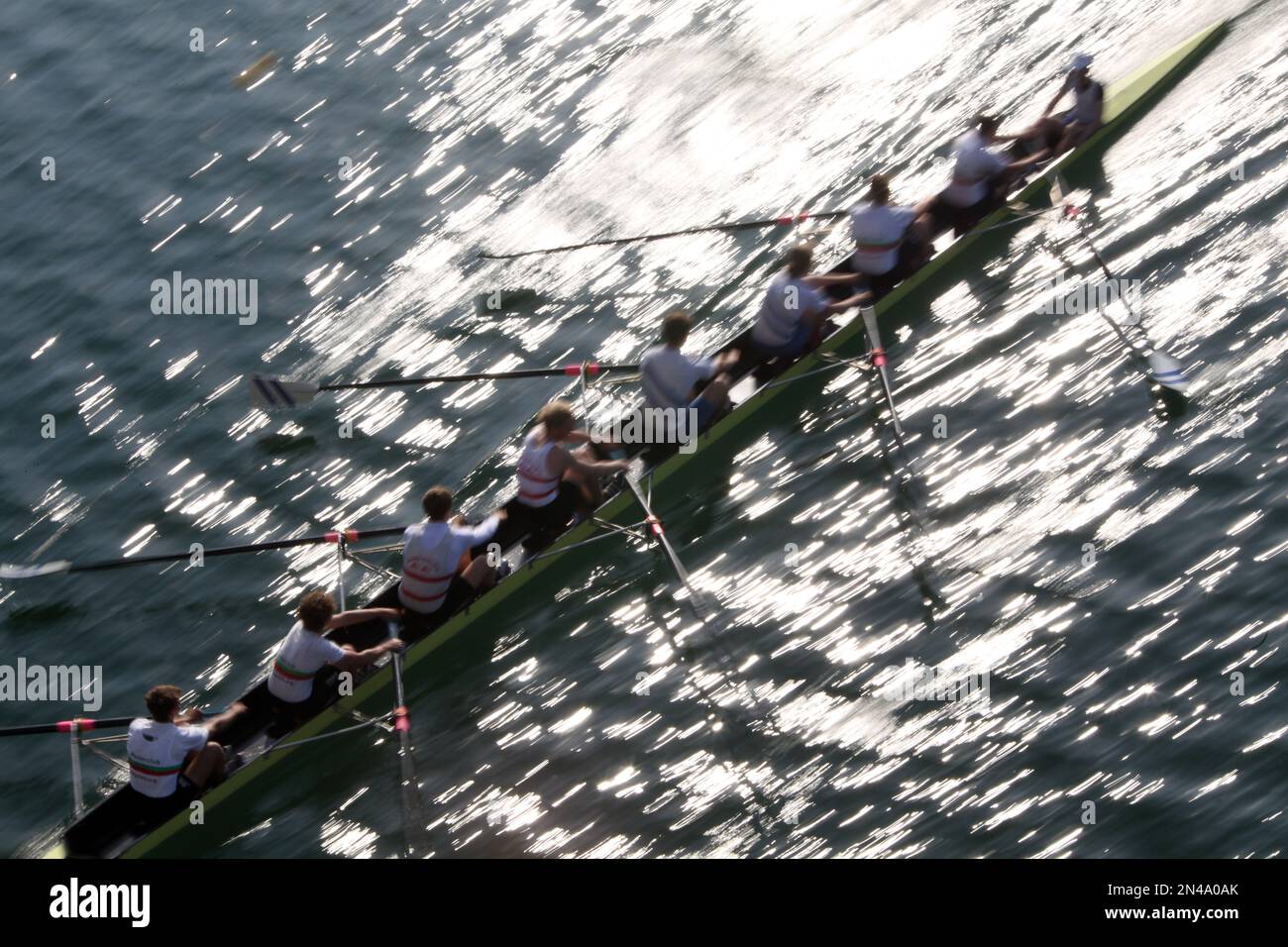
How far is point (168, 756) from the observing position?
47.5ft

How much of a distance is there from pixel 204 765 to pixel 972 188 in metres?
12.0

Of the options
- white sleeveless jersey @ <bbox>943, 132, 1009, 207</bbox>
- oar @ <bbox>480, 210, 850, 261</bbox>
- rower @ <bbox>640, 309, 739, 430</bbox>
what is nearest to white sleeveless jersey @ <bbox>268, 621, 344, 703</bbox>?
rower @ <bbox>640, 309, 739, 430</bbox>

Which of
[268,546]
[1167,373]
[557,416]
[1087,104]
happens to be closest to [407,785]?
[268,546]

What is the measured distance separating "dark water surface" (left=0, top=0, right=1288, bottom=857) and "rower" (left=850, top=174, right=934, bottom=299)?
2.01 feet

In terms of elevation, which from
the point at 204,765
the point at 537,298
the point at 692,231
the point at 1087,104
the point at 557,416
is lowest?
the point at 204,765

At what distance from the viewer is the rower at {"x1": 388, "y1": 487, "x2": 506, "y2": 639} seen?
52.1ft

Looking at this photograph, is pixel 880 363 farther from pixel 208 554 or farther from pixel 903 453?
pixel 208 554

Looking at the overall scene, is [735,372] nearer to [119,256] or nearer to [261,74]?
[119,256]

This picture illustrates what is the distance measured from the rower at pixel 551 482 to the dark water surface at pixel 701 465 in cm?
63

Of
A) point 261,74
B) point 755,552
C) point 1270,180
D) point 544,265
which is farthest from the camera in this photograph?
point 261,74

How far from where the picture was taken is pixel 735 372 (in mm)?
18500

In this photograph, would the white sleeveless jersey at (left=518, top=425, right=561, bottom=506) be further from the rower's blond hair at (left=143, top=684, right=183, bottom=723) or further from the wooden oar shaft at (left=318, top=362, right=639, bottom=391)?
the rower's blond hair at (left=143, top=684, right=183, bottom=723)
